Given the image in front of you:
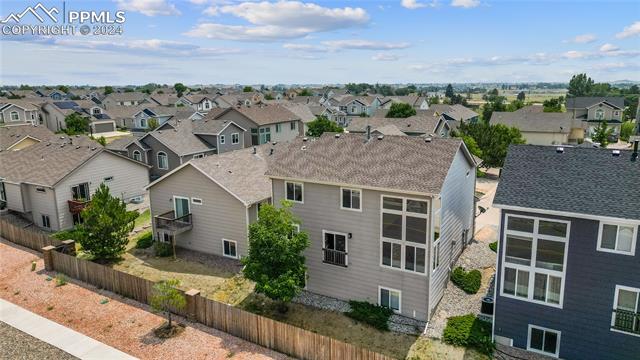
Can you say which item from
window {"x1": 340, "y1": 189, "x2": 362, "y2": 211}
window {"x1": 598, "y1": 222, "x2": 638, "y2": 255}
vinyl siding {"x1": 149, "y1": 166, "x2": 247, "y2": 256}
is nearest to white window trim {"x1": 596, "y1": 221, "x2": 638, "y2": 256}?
window {"x1": 598, "y1": 222, "x2": 638, "y2": 255}

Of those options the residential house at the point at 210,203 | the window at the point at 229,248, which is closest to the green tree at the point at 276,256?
the residential house at the point at 210,203

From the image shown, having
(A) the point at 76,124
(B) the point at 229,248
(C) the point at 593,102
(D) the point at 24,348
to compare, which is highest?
(C) the point at 593,102

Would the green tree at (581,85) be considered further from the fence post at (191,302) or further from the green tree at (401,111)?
the fence post at (191,302)

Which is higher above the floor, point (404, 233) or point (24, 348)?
point (404, 233)

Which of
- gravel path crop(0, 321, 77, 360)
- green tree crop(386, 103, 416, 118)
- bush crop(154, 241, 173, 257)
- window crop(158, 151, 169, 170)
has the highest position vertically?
green tree crop(386, 103, 416, 118)

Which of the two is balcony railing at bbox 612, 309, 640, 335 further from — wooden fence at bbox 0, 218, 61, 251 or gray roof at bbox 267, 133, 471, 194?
wooden fence at bbox 0, 218, 61, 251

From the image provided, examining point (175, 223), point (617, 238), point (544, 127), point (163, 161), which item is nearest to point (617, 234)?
point (617, 238)

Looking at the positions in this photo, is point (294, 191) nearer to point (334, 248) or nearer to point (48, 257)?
point (334, 248)
